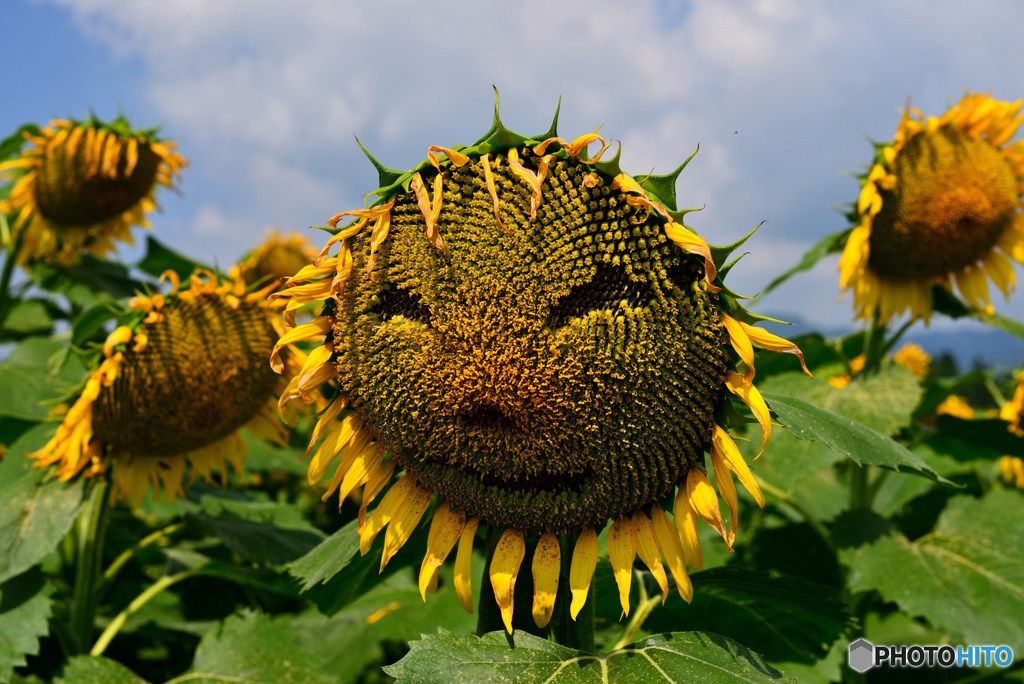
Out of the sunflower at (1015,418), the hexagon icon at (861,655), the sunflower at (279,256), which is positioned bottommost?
the hexagon icon at (861,655)

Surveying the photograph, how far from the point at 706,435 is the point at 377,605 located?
2.78 m

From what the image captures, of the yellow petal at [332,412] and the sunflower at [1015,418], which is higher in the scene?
the sunflower at [1015,418]

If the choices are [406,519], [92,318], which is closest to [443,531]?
[406,519]

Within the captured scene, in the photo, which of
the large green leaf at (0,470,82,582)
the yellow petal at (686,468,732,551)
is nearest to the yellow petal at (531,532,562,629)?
the yellow petal at (686,468,732,551)

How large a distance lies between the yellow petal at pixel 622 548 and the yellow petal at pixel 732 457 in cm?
28

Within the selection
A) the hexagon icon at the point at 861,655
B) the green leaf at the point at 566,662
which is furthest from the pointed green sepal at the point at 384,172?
the hexagon icon at the point at 861,655

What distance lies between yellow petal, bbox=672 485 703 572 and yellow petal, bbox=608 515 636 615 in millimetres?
121

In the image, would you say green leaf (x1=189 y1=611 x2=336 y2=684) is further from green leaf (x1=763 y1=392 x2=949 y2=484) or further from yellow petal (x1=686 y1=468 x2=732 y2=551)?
green leaf (x1=763 y1=392 x2=949 y2=484)

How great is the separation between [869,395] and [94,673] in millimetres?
3487

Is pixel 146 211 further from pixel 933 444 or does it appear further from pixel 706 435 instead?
pixel 933 444

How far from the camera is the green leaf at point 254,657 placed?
288 cm

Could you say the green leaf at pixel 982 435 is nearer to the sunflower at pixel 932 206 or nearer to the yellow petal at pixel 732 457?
the sunflower at pixel 932 206

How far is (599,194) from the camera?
1.64 metres

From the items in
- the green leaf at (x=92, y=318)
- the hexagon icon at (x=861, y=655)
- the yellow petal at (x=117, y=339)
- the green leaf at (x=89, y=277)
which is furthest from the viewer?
the green leaf at (x=89, y=277)
